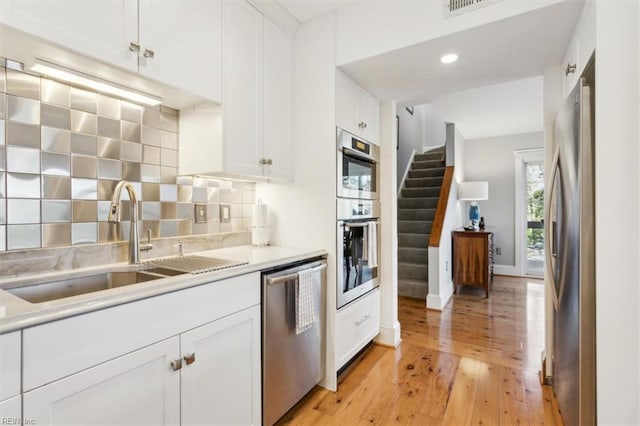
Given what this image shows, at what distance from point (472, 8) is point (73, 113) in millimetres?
2028

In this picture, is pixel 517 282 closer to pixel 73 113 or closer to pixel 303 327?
pixel 303 327

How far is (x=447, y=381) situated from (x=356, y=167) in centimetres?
162

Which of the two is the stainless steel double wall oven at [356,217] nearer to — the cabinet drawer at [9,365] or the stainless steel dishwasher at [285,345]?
the stainless steel dishwasher at [285,345]

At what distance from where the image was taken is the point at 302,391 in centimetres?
185

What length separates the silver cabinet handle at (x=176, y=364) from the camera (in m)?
1.18

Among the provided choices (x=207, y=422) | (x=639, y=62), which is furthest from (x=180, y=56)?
(x=639, y=62)

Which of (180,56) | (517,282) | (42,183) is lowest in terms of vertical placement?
(517,282)

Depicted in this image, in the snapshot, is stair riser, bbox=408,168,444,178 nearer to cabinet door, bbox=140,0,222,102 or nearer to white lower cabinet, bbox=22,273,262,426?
cabinet door, bbox=140,0,222,102

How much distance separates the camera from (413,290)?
4.11 metres

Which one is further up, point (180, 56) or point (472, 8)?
point (472, 8)

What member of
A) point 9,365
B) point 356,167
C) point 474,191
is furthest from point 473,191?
point 9,365

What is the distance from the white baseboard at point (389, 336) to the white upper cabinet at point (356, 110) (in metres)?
1.61

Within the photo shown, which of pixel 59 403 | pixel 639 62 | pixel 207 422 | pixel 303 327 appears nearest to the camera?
pixel 59 403

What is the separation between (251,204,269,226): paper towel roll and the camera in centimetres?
224
